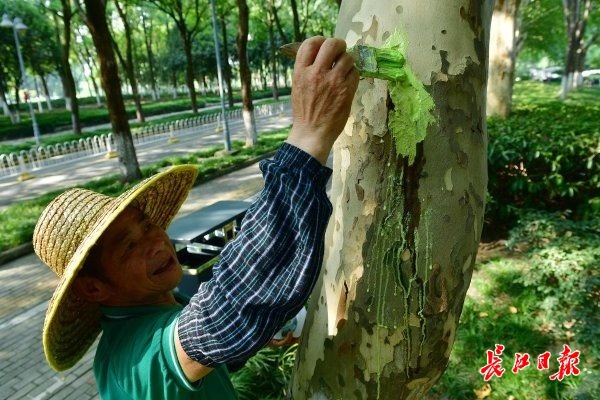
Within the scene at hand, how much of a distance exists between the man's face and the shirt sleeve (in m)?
0.42

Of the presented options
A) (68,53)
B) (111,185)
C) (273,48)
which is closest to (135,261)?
(111,185)

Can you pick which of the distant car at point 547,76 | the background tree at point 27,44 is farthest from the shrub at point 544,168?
the distant car at point 547,76

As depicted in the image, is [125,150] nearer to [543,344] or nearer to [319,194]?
[543,344]

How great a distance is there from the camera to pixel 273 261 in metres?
0.83

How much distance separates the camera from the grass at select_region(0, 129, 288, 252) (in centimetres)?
671

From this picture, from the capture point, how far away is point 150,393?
100 centimetres

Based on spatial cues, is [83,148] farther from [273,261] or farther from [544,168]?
[273,261]

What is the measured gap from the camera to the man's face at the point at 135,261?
47.2 inches

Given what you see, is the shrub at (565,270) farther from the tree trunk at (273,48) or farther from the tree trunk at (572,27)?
the tree trunk at (572,27)

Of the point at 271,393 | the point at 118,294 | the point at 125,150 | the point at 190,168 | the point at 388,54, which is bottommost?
the point at 271,393

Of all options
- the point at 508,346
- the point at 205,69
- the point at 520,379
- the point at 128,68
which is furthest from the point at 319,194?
the point at 205,69

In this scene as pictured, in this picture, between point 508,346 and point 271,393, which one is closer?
point 271,393

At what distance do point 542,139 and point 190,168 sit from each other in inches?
172

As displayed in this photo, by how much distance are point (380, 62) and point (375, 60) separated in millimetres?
40
